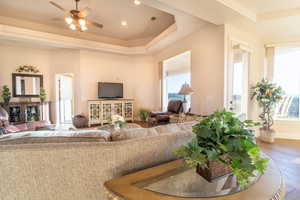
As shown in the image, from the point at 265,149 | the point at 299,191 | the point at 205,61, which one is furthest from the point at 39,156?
the point at 265,149

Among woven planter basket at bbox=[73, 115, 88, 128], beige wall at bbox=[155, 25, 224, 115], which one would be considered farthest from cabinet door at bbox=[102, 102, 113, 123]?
beige wall at bbox=[155, 25, 224, 115]

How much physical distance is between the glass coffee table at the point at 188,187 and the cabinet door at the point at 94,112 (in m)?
5.15

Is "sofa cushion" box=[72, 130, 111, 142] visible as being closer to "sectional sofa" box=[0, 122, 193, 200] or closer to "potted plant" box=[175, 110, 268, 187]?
"sectional sofa" box=[0, 122, 193, 200]

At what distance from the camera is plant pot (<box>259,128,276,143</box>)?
3701mm

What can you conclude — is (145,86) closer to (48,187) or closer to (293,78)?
(293,78)

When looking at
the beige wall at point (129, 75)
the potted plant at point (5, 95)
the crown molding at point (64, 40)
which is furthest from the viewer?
the beige wall at point (129, 75)

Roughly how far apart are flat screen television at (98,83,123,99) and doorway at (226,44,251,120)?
416cm

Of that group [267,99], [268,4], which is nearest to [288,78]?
[267,99]

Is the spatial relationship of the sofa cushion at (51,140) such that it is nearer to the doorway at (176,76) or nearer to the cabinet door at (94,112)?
the cabinet door at (94,112)

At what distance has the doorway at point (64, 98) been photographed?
6.04 meters

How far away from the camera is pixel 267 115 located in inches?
155

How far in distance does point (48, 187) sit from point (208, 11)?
311cm

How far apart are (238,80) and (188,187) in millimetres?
3445

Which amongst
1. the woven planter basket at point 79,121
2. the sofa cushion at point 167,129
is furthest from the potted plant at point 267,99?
the woven planter basket at point 79,121
